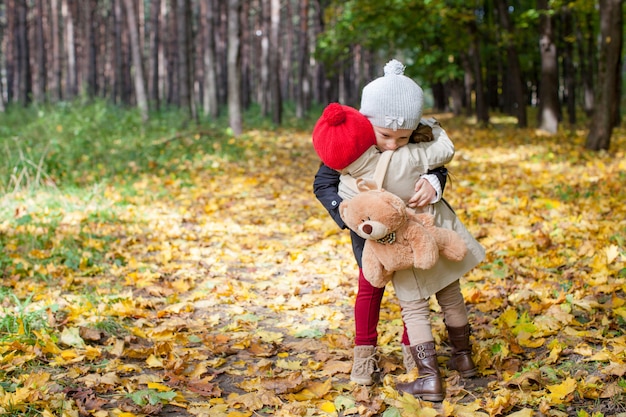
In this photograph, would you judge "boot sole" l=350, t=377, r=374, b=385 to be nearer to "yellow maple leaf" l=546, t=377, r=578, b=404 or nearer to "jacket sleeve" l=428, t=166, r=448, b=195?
"yellow maple leaf" l=546, t=377, r=578, b=404

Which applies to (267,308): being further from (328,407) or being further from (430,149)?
(430,149)

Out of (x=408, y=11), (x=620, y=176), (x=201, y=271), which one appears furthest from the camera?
(x=408, y=11)

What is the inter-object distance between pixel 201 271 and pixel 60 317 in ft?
5.35

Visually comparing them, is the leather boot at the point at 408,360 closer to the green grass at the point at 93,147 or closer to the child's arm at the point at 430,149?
the child's arm at the point at 430,149

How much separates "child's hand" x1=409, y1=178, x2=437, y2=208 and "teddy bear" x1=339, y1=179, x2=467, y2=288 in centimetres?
5

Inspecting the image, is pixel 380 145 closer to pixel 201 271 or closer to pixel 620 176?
pixel 201 271

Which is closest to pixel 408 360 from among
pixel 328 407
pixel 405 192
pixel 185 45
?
pixel 328 407

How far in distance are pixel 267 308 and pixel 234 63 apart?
35.3ft

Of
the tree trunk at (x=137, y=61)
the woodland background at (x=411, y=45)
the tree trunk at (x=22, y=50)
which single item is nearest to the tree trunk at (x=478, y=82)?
the woodland background at (x=411, y=45)

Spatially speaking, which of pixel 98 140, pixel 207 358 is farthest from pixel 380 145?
pixel 98 140

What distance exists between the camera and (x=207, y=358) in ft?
11.9

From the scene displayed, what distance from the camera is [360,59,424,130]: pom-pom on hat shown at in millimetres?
2812

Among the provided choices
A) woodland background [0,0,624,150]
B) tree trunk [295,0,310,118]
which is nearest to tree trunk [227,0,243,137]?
woodland background [0,0,624,150]

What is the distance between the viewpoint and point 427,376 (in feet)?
9.87
